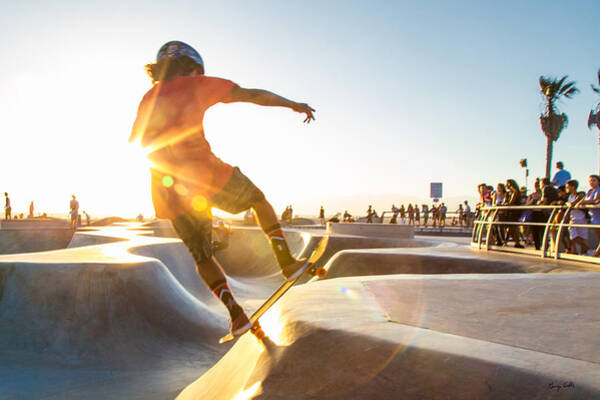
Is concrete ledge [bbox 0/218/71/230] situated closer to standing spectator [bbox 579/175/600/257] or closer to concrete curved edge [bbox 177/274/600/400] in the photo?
concrete curved edge [bbox 177/274/600/400]

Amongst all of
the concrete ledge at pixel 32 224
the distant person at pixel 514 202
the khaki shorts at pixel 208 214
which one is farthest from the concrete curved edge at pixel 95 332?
the concrete ledge at pixel 32 224

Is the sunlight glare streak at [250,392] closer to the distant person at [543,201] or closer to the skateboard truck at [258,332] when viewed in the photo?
the skateboard truck at [258,332]

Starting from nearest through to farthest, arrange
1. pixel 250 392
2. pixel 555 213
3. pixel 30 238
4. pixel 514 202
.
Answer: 1. pixel 250 392
2. pixel 555 213
3. pixel 514 202
4. pixel 30 238

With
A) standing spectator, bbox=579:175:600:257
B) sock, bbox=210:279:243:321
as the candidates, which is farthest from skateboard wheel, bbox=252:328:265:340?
standing spectator, bbox=579:175:600:257

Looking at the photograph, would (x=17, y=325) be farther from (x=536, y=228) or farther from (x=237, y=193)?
(x=536, y=228)

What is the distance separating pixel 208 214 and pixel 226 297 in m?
0.63

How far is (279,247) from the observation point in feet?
9.55

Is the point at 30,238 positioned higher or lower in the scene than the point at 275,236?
lower

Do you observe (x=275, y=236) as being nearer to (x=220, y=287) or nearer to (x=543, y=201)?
(x=220, y=287)

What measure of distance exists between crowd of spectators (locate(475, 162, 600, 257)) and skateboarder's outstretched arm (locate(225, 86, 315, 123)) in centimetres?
572

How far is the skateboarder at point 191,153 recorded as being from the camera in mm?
2641

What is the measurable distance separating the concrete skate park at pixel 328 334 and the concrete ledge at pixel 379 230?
25.9ft

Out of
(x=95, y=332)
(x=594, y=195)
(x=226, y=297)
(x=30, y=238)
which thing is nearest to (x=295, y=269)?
(x=226, y=297)

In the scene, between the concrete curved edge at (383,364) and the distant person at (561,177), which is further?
the distant person at (561,177)
